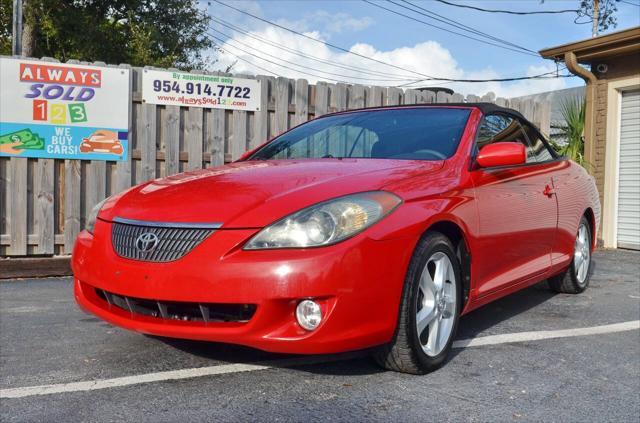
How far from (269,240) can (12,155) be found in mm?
4751

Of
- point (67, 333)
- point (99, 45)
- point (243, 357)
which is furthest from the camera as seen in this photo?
point (99, 45)

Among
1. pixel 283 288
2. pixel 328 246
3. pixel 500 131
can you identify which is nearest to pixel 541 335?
pixel 500 131

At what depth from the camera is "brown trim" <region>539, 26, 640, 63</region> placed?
869 centimetres

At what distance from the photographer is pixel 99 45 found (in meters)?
20.5

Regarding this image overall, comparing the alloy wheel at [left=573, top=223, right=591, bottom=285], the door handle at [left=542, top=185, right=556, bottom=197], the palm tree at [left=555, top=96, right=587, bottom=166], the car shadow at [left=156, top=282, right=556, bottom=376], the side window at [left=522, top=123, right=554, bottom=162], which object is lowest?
the car shadow at [left=156, top=282, right=556, bottom=376]

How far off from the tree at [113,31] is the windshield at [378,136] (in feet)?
58.8

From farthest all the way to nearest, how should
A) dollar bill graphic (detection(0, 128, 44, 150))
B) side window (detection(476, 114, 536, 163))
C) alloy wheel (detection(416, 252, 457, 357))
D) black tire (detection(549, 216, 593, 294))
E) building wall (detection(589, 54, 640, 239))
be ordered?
building wall (detection(589, 54, 640, 239)) < dollar bill graphic (detection(0, 128, 44, 150)) < black tire (detection(549, 216, 593, 294)) < side window (detection(476, 114, 536, 163)) < alloy wheel (detection(416, 252, 457, 357))

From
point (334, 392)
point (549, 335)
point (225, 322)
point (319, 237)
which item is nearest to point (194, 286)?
point (225, 322)

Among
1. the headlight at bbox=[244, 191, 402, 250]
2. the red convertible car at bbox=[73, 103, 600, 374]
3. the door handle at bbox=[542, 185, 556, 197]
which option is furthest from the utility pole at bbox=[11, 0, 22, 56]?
the headlight at bbox=[244, 191, 402, 250]

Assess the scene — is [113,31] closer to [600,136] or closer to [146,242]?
[600,136]

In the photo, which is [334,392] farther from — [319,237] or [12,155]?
[12,155]

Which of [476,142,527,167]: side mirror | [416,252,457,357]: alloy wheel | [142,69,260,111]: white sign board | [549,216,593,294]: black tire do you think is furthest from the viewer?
[142,69,260,111]: white sign board

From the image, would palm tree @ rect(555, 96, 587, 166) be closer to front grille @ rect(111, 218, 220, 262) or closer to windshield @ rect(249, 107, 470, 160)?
windshield @ rect(249, 107, 470, 160)

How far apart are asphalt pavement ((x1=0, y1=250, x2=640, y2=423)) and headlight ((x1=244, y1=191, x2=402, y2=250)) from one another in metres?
0.68
